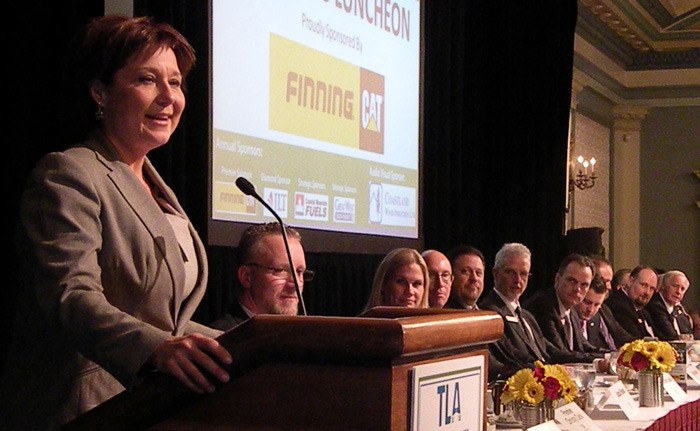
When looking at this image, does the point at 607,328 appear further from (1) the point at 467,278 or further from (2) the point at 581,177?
(2) the point at 581,177

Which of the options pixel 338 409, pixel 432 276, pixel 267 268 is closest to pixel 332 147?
pixel 432 276

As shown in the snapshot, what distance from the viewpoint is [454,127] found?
7.70 m

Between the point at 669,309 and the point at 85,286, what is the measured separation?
8.87m

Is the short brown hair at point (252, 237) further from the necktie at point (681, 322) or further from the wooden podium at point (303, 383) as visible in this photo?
the necktie at point (681, 322)

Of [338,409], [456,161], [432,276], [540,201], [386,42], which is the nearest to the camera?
[338,409]

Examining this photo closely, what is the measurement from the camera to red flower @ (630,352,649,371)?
402 centimetres

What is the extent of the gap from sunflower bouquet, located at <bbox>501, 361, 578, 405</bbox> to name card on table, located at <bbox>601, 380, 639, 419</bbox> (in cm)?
53

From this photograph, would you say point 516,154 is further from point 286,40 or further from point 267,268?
point 267,268

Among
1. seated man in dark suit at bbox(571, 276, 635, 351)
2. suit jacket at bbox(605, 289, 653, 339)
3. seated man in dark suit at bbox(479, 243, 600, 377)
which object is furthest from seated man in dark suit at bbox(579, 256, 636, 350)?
seated man in dark suit at bbox(479, 243, 600, 377)

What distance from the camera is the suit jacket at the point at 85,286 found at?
133 cm

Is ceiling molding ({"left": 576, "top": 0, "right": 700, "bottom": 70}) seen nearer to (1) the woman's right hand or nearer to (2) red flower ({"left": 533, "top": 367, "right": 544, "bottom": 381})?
(2) red flower ({"left": 533, "top": 367, "right": 544, "bottom": 381})

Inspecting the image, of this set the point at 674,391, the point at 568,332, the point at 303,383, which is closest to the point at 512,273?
the point at 568,332

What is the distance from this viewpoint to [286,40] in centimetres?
470

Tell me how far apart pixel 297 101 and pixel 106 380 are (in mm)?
3356
